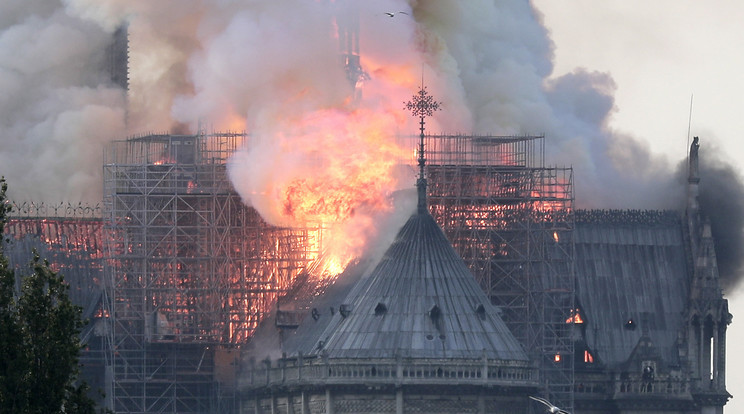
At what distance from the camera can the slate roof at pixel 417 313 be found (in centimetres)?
19250

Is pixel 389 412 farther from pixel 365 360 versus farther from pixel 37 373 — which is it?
pixel 37 373

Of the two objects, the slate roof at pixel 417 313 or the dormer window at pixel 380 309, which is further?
the dormer window at pixel 380 309

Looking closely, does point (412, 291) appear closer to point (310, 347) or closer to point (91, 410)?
point (310, 347)

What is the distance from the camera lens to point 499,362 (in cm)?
19175

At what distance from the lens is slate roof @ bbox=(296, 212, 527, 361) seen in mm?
192500

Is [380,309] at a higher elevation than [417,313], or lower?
higher

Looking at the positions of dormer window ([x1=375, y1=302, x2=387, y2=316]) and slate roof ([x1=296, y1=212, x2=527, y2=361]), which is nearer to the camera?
slate roof ([x1=296, y1=212, x2=527, y2=361])

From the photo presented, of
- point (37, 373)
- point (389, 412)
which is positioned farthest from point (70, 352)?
point (389, 412)

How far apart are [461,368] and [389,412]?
16.9 feet

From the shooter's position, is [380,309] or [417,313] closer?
[417,313]

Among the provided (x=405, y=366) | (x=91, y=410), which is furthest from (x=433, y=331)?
(x=91, y=410)

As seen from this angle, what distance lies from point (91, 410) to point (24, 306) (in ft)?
16.5

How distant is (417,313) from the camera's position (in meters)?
194

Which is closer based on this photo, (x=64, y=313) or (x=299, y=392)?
(x=64, y=313)
